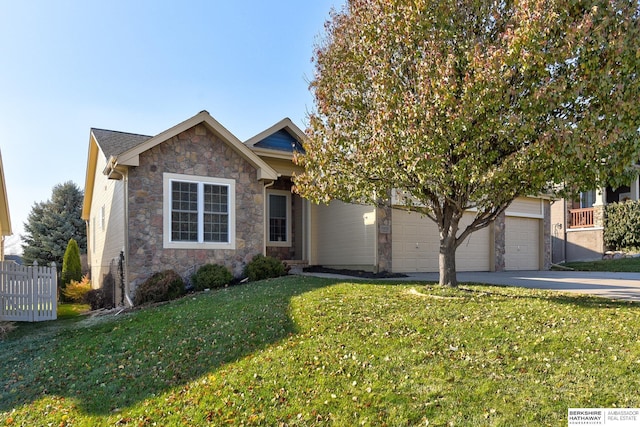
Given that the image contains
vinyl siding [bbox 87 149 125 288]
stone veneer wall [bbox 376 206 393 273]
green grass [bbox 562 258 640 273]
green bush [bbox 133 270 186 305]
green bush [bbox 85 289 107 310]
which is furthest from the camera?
green grass [bbox 562 258 640 273]

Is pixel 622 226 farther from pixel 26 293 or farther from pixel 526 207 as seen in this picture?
pixel 26 293

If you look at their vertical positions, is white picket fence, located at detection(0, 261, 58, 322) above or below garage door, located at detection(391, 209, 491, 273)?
below

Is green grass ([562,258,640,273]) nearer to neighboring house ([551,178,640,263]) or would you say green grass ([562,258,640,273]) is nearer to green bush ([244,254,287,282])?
neighboring house ([551,178,640,263])

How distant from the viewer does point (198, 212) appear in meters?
11.3

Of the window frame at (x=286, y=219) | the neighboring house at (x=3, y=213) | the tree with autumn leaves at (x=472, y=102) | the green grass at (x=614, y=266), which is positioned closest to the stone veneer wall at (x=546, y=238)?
the green grass at (x=614, y=266)

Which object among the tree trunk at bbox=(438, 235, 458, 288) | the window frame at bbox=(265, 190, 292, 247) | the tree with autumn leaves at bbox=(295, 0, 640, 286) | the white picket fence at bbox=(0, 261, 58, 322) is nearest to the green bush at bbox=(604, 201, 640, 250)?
the tree with autumn leaves at bbox=(295, 0, 640, 286)

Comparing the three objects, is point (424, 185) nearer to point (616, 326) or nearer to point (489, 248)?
point (616, 326)

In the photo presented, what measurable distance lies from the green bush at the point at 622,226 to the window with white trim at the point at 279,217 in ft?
50.0

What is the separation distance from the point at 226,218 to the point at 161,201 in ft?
5.82

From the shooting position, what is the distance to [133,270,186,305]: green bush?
393 inches

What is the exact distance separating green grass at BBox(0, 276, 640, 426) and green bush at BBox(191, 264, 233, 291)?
9.70ft

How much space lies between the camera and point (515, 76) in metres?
6.33

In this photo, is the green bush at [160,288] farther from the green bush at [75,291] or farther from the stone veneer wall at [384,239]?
the green bush at [75,291]

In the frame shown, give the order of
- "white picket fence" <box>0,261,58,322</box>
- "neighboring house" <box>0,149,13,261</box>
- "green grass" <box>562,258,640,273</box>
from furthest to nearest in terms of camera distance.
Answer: "green grass" <box>562,258,640,273</box> < "neighboring house" <box>0,149,13,261</box> < "white picket fence" <box>0,261,58,322</box>
